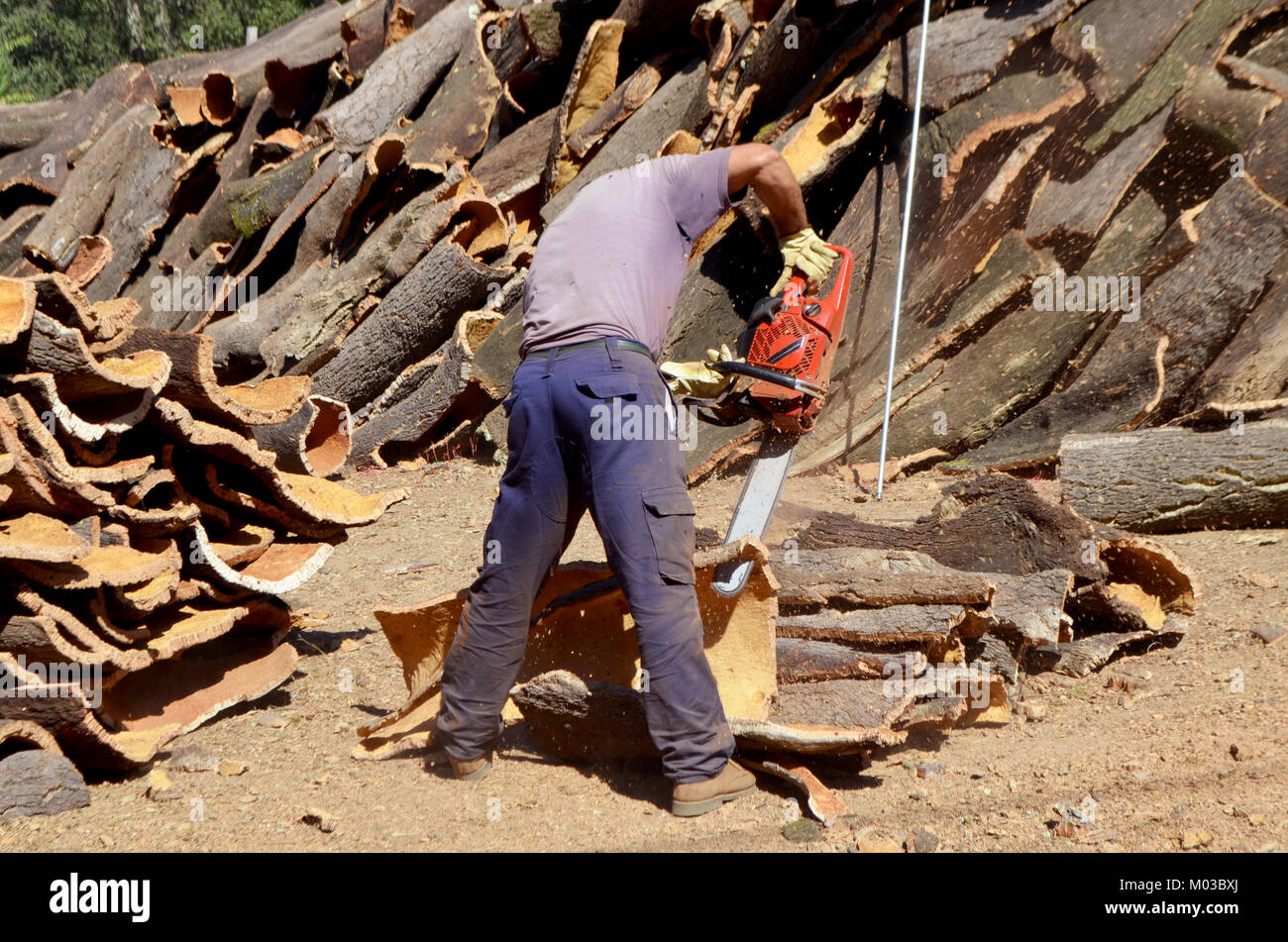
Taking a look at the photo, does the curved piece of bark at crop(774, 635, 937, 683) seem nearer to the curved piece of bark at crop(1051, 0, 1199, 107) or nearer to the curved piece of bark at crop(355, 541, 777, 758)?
the curved piece of bark at crop(355, 541, 777, 758)

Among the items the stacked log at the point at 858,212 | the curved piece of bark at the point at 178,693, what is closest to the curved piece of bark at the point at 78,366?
the stacked log at the point at 858,212

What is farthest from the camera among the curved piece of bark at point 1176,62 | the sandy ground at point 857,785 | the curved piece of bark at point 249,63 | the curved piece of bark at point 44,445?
the curved piece of bark at point 249,63

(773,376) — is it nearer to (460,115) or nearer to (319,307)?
(319,307)

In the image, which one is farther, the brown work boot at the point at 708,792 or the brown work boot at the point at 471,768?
the brown work boot at the point at 471,768

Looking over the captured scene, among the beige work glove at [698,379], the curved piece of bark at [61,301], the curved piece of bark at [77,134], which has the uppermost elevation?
the curved piece of bark at [77,134]

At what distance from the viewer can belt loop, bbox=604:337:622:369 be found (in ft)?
10.2

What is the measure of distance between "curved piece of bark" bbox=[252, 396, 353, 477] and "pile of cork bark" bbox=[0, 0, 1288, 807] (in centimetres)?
2

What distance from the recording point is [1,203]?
459 inches

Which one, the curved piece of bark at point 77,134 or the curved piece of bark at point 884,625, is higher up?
the curved piece of bark at point 77,134

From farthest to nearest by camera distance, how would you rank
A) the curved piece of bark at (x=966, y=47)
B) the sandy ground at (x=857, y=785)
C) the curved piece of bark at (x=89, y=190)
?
the curved piece of bark at (x=89, y=190), the curved piece of bark at (x=966, y=47), the sandy ground at (x=857, y=785)

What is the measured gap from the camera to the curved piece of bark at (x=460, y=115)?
28.5 feet

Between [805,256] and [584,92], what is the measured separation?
518 cm

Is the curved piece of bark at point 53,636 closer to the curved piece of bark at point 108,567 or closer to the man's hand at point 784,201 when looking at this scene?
the curved piece of bark at point 108,567

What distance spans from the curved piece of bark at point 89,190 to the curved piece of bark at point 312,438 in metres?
6.68
